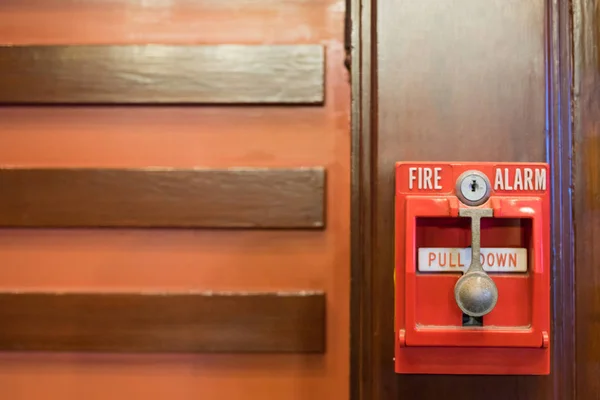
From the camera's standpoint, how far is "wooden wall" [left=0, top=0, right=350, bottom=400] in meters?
0.97

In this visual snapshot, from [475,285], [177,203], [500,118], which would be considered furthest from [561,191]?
[177,203]

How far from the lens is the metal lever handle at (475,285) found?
2.35ft

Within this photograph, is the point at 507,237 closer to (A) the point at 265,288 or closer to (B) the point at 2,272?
(A) the point at 265,288

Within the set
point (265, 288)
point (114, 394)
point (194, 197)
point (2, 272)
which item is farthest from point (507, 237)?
point (2, 272)

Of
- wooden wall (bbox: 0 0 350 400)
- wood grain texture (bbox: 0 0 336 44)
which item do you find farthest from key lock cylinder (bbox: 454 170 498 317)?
wood grain texture (bbox: 0 0 336 44)

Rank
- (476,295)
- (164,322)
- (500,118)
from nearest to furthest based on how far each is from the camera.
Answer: (476,295) → (500,118) → (164,322)

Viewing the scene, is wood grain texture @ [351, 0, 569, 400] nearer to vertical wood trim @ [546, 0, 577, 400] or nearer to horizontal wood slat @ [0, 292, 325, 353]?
vertical wood trim @ [546, 0, 577, 400]

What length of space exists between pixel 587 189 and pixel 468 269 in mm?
256

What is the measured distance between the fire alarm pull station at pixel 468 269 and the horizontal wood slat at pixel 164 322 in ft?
0.80

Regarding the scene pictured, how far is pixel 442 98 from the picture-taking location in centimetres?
85

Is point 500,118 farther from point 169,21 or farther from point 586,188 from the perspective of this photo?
point 169,21

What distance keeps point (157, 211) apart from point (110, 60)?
11.1 inches

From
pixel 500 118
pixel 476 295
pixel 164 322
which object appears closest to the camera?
pixel 476 295

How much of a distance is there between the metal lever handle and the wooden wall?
273 millimetres
